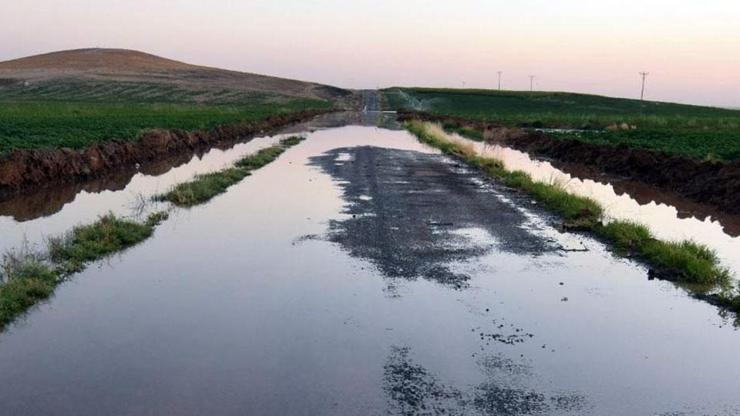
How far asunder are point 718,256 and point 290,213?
9277 millimetres

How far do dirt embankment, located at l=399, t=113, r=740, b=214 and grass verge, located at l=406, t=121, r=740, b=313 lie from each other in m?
4.26

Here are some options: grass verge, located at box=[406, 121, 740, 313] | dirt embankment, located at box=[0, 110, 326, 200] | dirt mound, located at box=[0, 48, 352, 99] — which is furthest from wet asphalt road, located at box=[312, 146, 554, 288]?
dirt mound, located at box=[0, 48, 352, 99]

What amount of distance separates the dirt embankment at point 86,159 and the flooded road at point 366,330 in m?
6.11

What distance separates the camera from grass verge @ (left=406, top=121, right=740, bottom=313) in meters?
10.3

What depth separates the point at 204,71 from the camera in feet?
495

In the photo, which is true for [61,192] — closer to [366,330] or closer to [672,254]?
[366,330]

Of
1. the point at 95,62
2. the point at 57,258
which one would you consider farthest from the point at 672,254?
the point at 95,62

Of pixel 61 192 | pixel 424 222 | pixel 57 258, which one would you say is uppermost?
pixel 57 258

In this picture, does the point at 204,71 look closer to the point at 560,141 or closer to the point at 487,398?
the point at 560,141

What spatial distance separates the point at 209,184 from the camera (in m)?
19.7

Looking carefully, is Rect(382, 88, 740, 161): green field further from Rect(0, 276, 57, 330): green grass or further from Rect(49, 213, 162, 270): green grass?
Rect(0, 276, 57, 330): green grass

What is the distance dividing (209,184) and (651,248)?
1247 cm

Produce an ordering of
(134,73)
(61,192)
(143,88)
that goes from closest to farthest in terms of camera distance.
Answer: (61,192) < (143,88) < (134,73)

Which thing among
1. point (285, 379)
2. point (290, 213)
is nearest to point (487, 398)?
point (285, 379)
